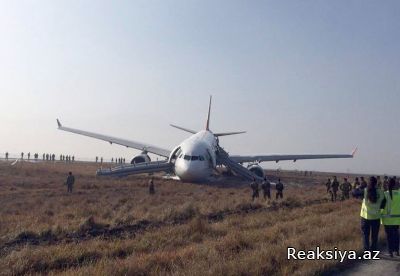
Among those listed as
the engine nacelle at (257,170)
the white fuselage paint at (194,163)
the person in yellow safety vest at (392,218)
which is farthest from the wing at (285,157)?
the person in yellow safety vest at (392,218)

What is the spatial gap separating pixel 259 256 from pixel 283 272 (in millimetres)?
991

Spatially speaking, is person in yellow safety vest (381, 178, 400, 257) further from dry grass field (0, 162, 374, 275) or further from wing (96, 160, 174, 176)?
wing (96, 160, 174, 176)

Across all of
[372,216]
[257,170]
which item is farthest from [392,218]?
[257,170]

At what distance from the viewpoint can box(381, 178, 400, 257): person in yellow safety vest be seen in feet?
33.7

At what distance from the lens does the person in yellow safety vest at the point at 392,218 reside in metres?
10.3

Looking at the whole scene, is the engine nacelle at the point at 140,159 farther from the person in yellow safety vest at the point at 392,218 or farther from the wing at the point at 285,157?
the person in yellow safety vest at the point at 392,218

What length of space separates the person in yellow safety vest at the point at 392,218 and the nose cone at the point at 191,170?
2616cm

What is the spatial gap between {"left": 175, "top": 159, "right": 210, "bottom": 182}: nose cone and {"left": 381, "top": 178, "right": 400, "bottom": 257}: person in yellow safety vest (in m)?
26.2

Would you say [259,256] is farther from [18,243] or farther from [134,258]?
[18,243]

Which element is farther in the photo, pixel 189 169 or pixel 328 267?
Result: pixel 189 169

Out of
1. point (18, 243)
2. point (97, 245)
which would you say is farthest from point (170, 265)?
point (18, 243)

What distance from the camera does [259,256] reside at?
358 inches

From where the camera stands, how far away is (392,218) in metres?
10.5

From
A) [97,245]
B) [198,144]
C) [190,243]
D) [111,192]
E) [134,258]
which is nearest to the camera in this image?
[134,258]
